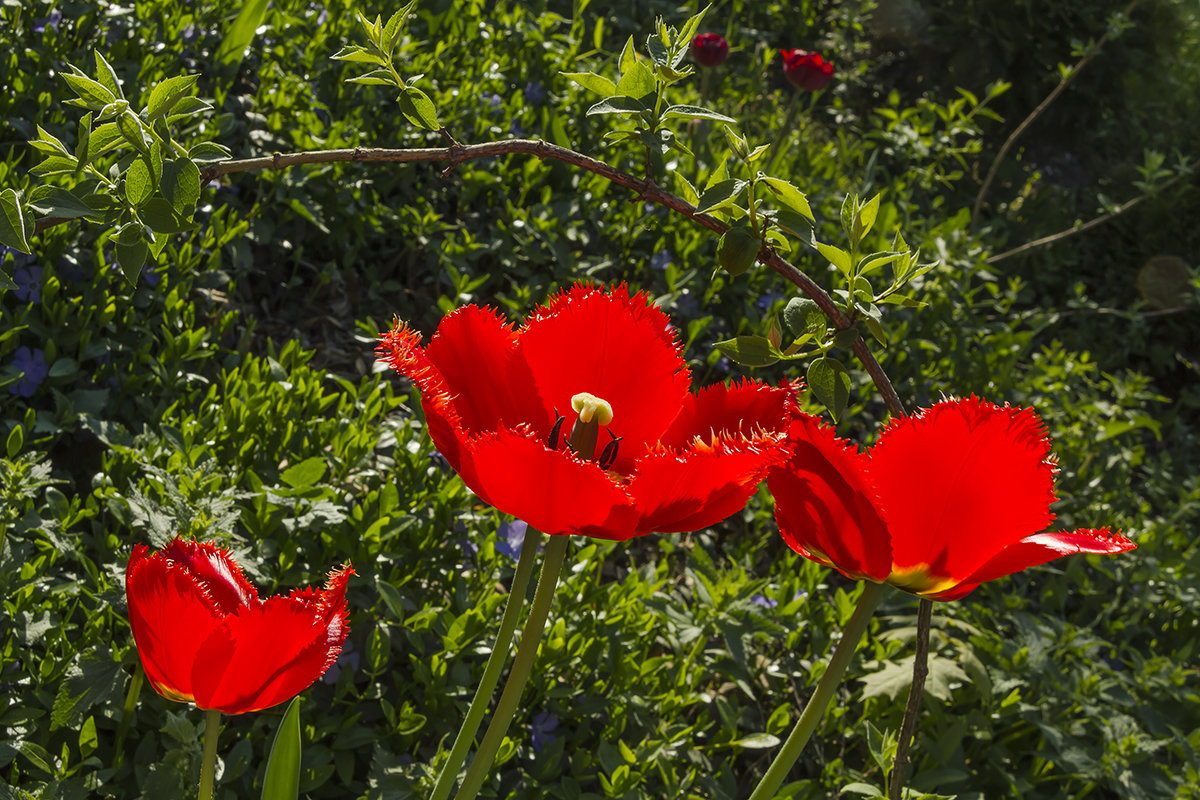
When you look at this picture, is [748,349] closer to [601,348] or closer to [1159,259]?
[601,348]

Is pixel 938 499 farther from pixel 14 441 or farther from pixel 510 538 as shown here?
pixel 14 441

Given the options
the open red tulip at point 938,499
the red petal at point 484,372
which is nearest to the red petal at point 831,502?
the open red tulip at point 938,499

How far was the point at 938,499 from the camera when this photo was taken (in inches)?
32.7

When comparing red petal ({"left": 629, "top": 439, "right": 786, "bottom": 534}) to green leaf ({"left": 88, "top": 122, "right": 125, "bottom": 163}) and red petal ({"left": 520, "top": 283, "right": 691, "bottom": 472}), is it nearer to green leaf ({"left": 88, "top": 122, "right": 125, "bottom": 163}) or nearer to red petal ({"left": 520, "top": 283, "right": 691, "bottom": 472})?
red petal ({"left": 520, "top": 283, "right": 691, "bottom": 472})

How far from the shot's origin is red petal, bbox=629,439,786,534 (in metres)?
0.80

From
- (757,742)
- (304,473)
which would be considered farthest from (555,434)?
(757,742)

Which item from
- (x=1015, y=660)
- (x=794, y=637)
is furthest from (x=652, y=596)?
(x=1015, y=660)

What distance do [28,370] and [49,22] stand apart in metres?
1.06

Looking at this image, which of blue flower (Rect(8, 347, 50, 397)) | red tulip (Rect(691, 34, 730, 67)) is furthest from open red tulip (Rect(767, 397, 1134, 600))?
red tulip (Rect(691, 34, 730, 67))

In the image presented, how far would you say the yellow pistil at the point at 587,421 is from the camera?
877mm

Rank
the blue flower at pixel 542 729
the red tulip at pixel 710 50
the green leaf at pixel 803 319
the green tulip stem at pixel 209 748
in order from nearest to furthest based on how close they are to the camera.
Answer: the green tulip stem at pixel 209 748, the green leaf at pixel 803 319, the blue flower at pixel 542 729, the red tulip at pixel 710 50

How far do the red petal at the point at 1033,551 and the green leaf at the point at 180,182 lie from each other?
784mm

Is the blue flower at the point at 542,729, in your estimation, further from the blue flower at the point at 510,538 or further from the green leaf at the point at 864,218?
the green leaf at the point at 864,218

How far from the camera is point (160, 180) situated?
970 millimetres
